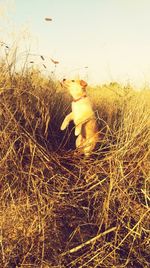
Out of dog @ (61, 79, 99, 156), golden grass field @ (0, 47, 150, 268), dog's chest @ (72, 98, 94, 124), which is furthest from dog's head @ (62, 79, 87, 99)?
golden grass field @ (0, 47, 150, 268)

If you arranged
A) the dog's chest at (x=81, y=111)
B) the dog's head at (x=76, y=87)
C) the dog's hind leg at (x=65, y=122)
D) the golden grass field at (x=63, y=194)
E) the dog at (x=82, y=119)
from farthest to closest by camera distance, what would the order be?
the dog's head at (x=76, y=87)
the dog's chest at (x=81, y=111)
the dog's hind leg at (x=65, y=122)
the dog at (x=82, y=119)
the golden grass field at (x=63, y=194)

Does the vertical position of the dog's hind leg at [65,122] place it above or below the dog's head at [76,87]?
below

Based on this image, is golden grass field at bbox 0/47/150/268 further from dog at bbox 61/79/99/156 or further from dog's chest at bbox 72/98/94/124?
dog's chest at bbox 72/98/94/124

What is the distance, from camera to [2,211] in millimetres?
3053

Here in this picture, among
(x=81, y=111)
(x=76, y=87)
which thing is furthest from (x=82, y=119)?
(x=76, y=87)

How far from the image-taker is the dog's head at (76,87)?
4.78 m

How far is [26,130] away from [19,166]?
15.6 inches

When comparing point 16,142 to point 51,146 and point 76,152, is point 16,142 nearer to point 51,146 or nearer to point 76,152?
point 51,146

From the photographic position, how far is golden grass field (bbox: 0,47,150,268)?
2.96m

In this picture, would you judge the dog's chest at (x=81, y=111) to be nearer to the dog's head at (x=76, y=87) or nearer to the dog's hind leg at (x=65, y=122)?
the dog's hind leg at (x=65, y=122)

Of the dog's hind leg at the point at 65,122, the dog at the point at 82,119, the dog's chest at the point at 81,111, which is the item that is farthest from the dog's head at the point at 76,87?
the dog's hind leg at the point at 65,122

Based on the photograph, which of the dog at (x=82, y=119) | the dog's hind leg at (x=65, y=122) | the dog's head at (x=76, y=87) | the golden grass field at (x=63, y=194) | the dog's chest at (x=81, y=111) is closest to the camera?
the golden grass field at (x=63, y=194)

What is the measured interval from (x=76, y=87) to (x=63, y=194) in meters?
1.85

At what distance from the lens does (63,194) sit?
11.0 ft
